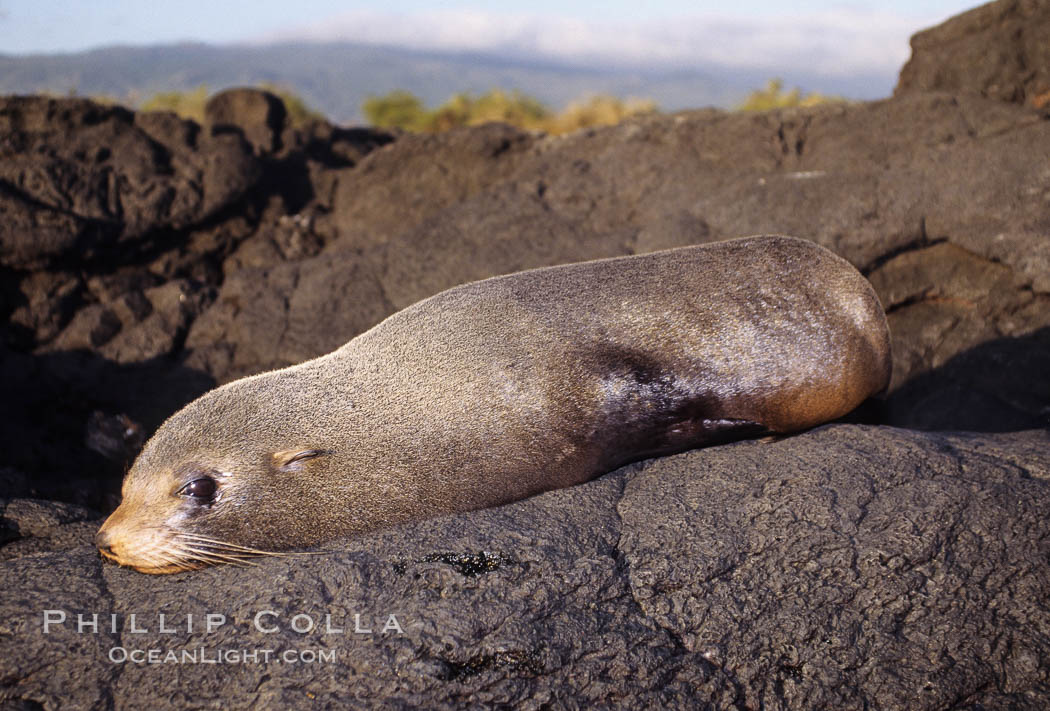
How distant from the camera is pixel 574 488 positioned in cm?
340

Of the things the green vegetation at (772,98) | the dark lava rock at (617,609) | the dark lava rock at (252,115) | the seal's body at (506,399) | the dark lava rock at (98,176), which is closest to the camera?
the dark lava rock at (617,609)

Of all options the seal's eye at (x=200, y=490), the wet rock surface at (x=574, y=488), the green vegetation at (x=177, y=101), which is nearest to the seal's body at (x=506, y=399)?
the seal's eye at (x=200, y=490)

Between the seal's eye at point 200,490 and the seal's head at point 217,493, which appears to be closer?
the seal's head at point 217,493

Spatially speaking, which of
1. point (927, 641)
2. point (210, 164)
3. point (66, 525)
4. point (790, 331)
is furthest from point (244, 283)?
point (927, 641)

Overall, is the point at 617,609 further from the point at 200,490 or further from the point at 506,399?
the point at 200,490

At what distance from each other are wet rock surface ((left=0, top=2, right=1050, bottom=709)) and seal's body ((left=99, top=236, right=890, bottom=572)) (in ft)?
0.73

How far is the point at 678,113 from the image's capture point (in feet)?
24.8

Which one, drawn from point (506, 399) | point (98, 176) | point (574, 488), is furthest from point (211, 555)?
point (98, 176)

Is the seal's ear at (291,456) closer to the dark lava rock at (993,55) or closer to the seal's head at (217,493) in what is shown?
the seal's head at (217,493)

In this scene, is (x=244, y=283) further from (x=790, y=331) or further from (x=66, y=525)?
(x=790, y=331)

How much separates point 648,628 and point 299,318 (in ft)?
15.5

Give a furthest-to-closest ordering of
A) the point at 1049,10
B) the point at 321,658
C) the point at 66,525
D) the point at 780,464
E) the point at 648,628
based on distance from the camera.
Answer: the point at 1049,10, the point at 66,525, the point at 780,464, the point at 648,628, the point at 321,658

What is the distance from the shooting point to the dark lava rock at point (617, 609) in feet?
7.97

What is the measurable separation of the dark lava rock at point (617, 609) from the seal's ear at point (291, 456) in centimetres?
49
